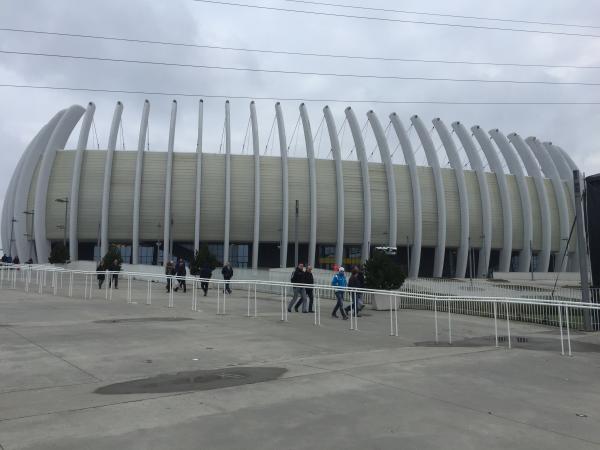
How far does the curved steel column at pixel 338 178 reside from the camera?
49.0 metres

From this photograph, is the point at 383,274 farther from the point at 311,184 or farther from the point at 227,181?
the point at 311,184

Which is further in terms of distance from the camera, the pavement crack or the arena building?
the arena building

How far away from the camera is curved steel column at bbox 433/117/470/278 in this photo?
171 feet

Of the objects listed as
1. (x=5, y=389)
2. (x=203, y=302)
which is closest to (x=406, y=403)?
(x=5, y=389)

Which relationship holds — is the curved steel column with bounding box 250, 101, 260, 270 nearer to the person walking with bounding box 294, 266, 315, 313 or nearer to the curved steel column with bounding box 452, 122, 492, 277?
the curved steel column with bounding box 452, 122, 492, 277

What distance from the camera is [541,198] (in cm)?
5650

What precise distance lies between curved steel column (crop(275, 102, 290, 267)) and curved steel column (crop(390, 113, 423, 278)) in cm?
1191

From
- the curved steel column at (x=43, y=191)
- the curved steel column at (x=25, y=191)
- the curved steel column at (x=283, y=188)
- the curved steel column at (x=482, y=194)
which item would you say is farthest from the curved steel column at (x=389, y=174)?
the curved steel column at (x=25, y=191)

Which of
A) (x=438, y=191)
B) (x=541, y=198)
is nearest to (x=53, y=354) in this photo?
(x=438, y=191)

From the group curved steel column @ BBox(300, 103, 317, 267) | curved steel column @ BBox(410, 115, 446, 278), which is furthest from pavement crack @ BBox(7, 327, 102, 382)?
curved steel column @ BBox(410, 115, 446, 278)

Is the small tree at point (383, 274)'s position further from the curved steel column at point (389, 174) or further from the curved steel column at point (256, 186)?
the curved steel column at point (389, 174)

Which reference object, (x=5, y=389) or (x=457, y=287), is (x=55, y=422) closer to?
(x=5, y=389)

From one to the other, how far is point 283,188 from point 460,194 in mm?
19308

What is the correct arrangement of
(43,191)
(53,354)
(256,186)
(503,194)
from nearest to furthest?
1. (53,354)
2. (256,186)
3. (43,191)
4. (503,194)
